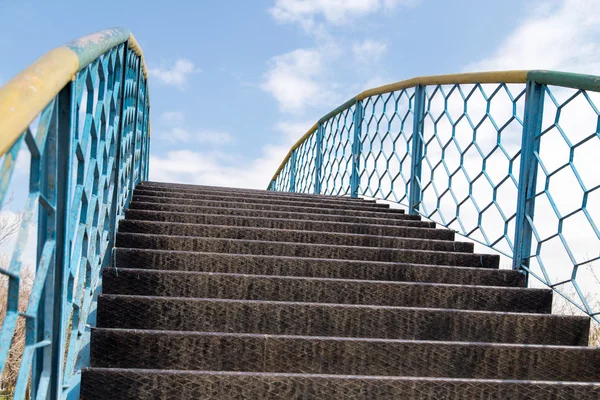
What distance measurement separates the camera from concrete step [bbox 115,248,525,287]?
10.4ft

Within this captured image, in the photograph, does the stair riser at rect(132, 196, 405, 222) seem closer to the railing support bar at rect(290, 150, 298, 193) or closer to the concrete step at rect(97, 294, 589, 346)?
the concrete step at rect(97, 294, 589, 346)

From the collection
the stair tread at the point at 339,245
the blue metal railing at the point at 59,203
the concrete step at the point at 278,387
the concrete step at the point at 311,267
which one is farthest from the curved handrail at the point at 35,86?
the stair tread at the point at 339,245

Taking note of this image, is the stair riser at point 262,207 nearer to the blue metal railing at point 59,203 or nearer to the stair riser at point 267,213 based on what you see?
the stair riser at point 267,213

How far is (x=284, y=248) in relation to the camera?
3627mm

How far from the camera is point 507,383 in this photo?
2428 millimetres

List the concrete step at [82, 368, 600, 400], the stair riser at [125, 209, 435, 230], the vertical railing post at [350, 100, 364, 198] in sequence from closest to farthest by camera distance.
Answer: the concrete step at [82, 368, 600, 400] < the stair riser at [125, 209, 435, 230] < the vertical railing post at [350, 100, 364, 198]

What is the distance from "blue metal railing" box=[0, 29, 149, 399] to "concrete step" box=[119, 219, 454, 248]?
2.46 feet

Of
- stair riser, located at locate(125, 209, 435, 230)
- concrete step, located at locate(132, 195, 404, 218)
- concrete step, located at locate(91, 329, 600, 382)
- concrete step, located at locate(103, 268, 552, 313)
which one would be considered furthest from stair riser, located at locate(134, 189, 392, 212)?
concrete step, located at locate(91, 329, 600, 382)

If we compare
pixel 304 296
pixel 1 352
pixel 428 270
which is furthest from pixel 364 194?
pixel 1 352

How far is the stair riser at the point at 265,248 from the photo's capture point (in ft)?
11.2

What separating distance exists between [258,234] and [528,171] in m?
1.67

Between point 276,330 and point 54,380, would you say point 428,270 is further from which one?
point 54,380

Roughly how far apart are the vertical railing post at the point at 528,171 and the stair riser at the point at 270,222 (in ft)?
2.84

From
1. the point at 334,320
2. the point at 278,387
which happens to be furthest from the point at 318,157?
the point at 278,387
